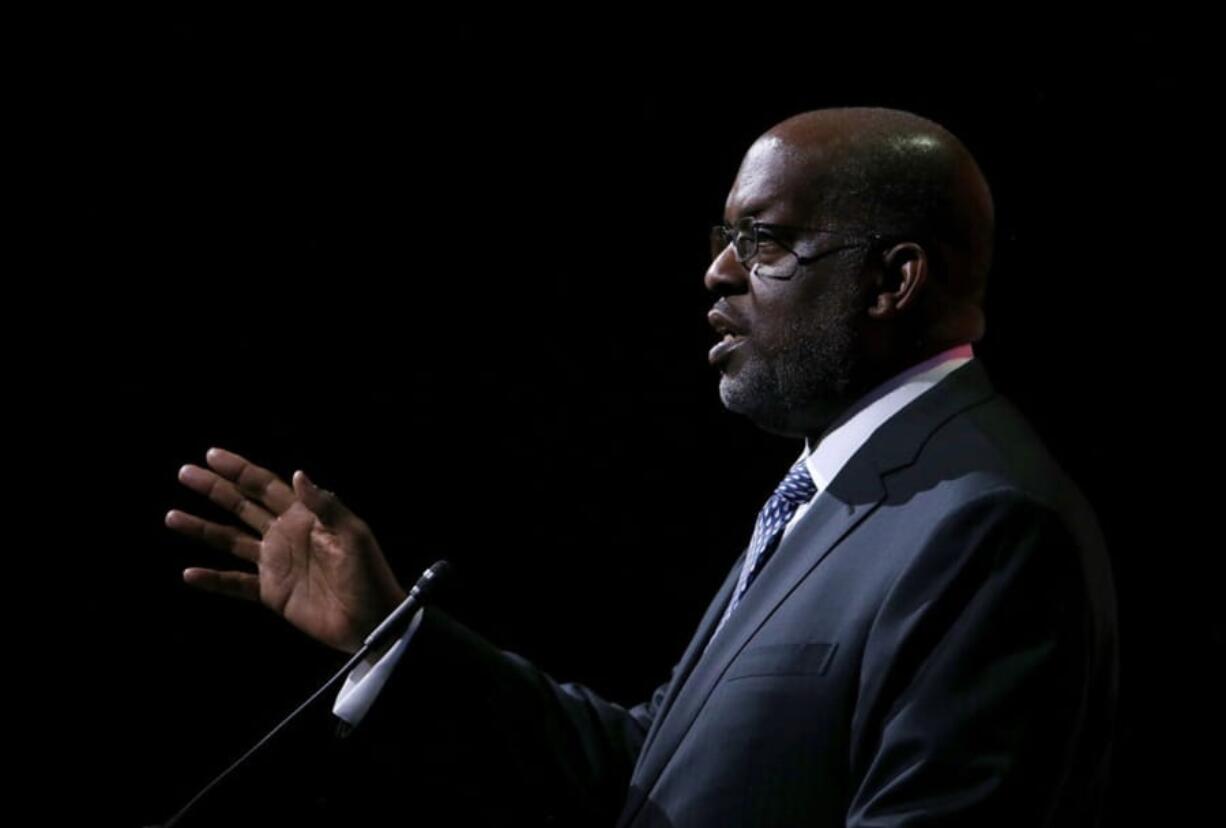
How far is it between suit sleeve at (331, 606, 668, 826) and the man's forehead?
657mm

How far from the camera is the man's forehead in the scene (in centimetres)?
194

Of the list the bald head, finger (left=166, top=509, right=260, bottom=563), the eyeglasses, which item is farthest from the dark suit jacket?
finger (left=166, top=509, right=260, bottom=563)

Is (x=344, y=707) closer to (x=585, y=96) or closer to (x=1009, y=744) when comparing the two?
Answer: (x=1009, y=744)

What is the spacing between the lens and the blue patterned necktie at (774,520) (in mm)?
1896

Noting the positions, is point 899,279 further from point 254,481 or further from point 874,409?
point 254,481

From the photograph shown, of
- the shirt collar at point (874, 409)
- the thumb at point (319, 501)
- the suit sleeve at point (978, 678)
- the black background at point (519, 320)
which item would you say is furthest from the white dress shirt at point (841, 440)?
the black background at point (519, 320)

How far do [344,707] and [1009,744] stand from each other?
832mm

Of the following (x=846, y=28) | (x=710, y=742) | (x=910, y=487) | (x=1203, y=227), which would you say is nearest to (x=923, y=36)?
(x=846, y=28)

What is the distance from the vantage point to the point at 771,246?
195 centimetres

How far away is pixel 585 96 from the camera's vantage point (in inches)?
129

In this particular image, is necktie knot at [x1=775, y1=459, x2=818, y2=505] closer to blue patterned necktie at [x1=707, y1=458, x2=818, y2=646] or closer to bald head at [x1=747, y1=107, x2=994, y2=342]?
blue patterned necktie at [x1=707, y1=458, x2=818, y2=646]

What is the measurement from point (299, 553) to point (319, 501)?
9 cm

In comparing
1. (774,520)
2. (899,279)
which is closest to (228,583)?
(774,520)

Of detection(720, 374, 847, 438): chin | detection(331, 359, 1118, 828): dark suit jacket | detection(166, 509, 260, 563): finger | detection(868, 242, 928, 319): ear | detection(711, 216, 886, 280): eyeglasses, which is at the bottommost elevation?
detection(331, 359, 1118, 828): dark suit jacket
